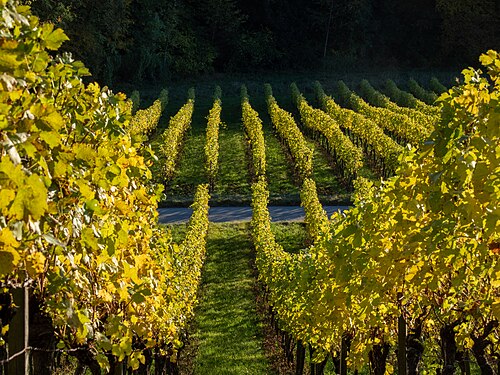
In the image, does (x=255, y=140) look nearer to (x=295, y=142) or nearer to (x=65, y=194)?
(x=295, y=142)

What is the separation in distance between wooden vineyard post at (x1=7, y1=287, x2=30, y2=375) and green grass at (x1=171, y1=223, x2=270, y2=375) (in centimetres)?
886

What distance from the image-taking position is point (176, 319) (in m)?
10.5

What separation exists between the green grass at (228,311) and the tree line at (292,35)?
28690mm

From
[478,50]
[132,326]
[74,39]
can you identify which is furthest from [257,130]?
[478,50]

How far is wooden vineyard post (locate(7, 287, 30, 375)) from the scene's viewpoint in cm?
403

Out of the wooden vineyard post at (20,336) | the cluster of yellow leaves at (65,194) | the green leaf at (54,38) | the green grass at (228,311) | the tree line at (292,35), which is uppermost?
the tree line at (292,35)

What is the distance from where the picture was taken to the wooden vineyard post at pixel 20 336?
403 centimetres

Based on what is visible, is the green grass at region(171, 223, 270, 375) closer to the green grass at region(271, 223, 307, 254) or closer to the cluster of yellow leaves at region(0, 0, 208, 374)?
the green grass at region(271, 223, 307, 254)

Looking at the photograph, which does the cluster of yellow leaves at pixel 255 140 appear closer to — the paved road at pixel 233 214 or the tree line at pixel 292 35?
the paved road at pixel 233 214

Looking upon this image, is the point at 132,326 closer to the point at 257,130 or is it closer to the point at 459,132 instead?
the point at 459,132

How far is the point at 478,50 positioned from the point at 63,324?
169 ft

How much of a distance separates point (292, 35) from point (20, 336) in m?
55.8

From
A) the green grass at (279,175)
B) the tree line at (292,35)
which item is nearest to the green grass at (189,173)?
the green grass at (279,175)

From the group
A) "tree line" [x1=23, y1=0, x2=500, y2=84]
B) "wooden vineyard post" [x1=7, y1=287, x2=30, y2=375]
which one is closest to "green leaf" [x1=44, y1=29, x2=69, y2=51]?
"wooden vineyard post" [x1=7, y1=287, x2=30, y2=375]
